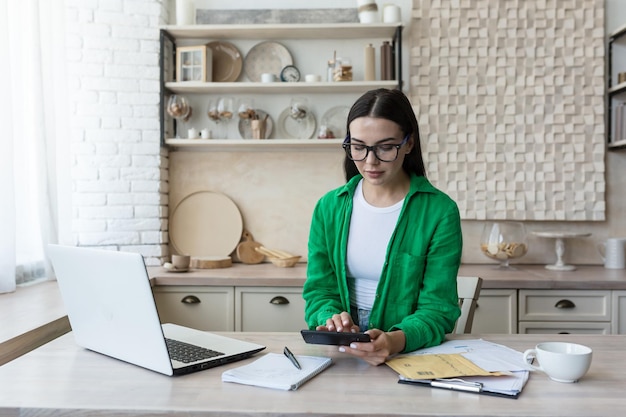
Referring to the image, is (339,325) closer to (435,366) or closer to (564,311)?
(435,366)

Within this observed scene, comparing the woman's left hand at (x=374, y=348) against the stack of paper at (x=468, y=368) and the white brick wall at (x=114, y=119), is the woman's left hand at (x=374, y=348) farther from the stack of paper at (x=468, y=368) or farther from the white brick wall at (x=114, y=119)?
the white brick wall at (x=114, y=119)

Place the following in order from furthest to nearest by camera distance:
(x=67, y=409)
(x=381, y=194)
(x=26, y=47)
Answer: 1. (x=26, y=47)
2. (x=381, y=194)
3. (x=67, y=409)

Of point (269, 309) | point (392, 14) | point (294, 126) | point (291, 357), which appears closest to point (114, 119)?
point (294, 126)

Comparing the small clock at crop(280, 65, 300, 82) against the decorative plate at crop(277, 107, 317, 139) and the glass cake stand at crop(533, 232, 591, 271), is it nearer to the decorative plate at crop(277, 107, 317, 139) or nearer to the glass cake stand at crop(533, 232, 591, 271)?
the decorative plate at crop(277, 107, 317, 139)

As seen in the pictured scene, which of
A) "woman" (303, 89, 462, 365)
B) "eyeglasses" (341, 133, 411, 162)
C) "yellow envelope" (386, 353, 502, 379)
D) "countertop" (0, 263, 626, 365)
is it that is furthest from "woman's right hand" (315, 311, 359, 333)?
"countertop" (0, 263, 626, 365)

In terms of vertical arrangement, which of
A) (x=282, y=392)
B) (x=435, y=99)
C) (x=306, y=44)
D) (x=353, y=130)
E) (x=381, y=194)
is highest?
(x=306, y=44)

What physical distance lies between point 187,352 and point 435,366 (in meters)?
0.57

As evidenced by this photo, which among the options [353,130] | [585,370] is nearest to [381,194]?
[353,130]

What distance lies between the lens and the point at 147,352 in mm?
1237

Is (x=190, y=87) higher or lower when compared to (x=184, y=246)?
higher

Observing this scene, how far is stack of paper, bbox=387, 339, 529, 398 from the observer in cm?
114

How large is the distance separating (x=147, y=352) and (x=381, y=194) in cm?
80

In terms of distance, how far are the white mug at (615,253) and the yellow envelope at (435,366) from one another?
7.24ft

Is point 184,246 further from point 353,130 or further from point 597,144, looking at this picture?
point 597,144
